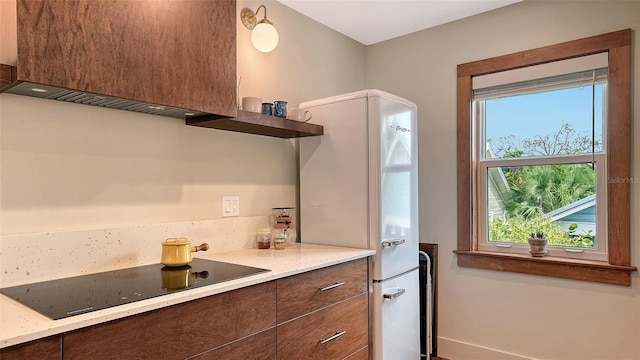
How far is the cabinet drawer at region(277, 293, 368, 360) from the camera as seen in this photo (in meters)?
1.57

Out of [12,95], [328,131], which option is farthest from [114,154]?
[328,131]

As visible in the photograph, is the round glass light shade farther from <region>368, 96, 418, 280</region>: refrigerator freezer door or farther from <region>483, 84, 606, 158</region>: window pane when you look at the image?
<region>483, 84, 606, 158</region>: window pane

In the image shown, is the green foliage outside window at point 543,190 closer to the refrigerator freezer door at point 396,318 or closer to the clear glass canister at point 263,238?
the refrigerator freezer door at point 396,318

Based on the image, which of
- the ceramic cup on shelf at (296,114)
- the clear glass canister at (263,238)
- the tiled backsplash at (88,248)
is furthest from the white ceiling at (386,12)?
the tiled backsplash at (88,248)

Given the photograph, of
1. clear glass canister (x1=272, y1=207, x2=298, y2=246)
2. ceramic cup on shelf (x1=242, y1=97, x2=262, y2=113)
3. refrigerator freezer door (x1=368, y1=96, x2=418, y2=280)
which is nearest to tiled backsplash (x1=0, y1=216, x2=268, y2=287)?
clear glass canister (x1=272, y1=207, x2=298, y2=246)

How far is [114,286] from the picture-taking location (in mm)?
1325

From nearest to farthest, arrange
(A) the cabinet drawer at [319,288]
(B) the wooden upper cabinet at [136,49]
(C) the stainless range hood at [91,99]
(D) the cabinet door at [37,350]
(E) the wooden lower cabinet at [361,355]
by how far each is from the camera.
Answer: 1. (D) the cabinet door at [37,350]
2. (B) the wooden upper cabinet at [136,49]
3. (C) the stainless range hood at [91,99]
4. (A) the cabinet drawer at [319,288]
5. (E) the wooden lower cabinet at [361,355]

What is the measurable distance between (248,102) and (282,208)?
2.18 ft

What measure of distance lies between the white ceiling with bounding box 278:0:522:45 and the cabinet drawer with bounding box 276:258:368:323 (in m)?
1.60

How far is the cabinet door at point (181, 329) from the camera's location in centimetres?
103

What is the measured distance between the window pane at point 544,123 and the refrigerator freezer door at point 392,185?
656mm

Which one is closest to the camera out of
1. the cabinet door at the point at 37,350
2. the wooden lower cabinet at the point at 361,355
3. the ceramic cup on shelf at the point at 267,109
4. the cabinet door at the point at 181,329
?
the cabinet door at the point at 37,350

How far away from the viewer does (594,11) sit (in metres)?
2.25

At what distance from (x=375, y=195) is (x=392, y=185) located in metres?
0.16
